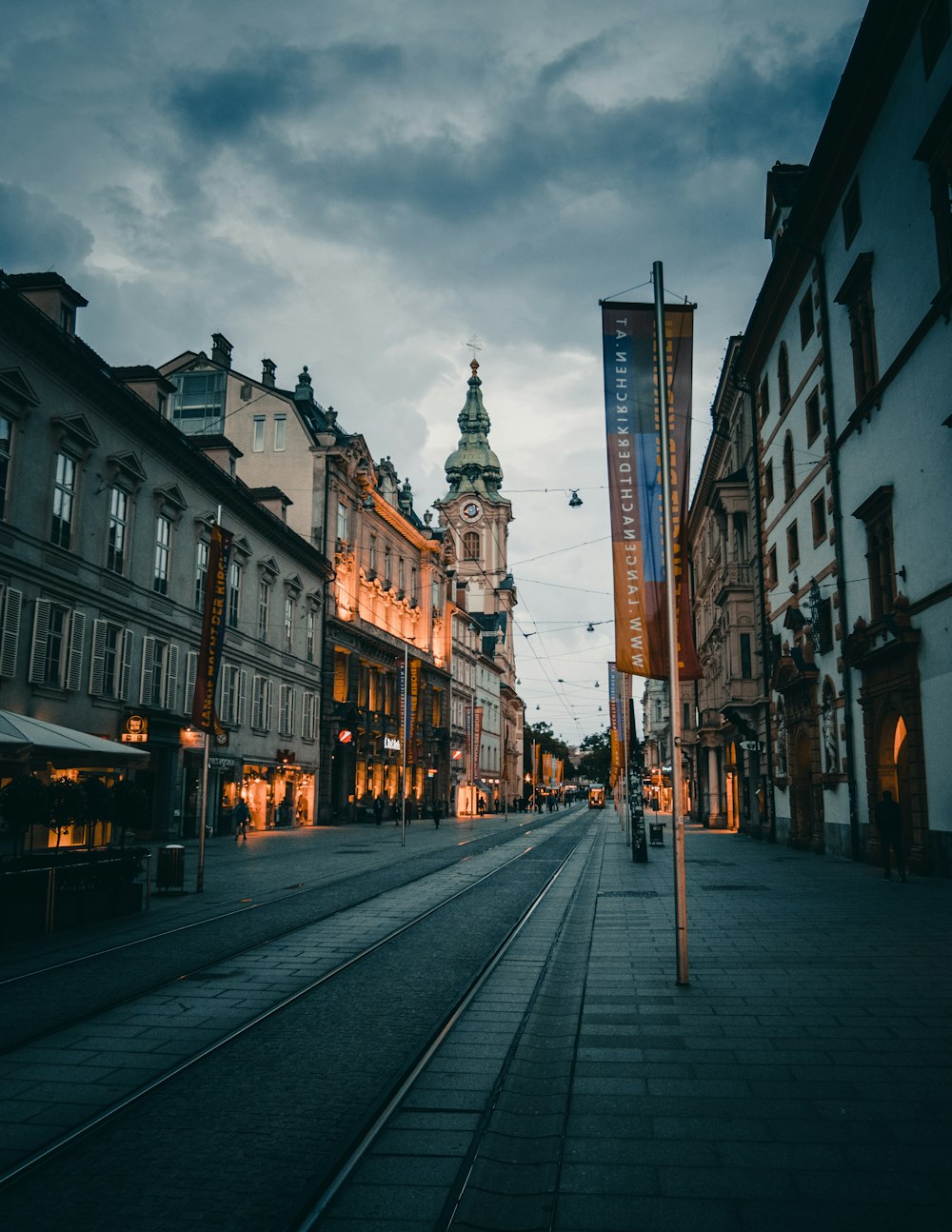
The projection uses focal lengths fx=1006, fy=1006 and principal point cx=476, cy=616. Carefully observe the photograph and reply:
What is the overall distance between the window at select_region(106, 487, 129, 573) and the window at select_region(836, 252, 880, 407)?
21645 millimetres

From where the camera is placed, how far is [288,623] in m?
48.7

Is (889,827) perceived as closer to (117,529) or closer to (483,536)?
(117,529)

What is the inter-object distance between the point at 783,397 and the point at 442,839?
21.0m

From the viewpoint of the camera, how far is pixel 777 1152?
5.25 meters

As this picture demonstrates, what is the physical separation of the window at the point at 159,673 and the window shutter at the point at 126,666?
0.91 m

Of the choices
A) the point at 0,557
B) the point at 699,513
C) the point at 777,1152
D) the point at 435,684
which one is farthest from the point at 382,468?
the point at 777,1152

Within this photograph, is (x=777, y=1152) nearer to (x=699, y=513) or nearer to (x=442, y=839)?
(x=442, y=839)

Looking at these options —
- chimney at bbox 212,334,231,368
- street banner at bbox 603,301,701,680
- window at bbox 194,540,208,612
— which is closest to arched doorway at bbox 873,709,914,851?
street banner at bbox 603,301,701,680

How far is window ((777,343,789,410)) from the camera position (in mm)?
31139

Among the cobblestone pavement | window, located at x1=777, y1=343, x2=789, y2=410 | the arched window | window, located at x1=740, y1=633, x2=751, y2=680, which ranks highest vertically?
window, located at x1=777, y1=343, x2=789, y2=410

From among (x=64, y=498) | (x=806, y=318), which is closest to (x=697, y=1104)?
(x=806, y=318)

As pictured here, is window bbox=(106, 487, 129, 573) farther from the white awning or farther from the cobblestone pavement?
the cobblestone pavement

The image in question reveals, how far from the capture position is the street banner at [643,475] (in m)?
10.7

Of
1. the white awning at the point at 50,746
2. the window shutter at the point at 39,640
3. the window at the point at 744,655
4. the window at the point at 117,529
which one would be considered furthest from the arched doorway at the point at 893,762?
the window at the point at 117,529
